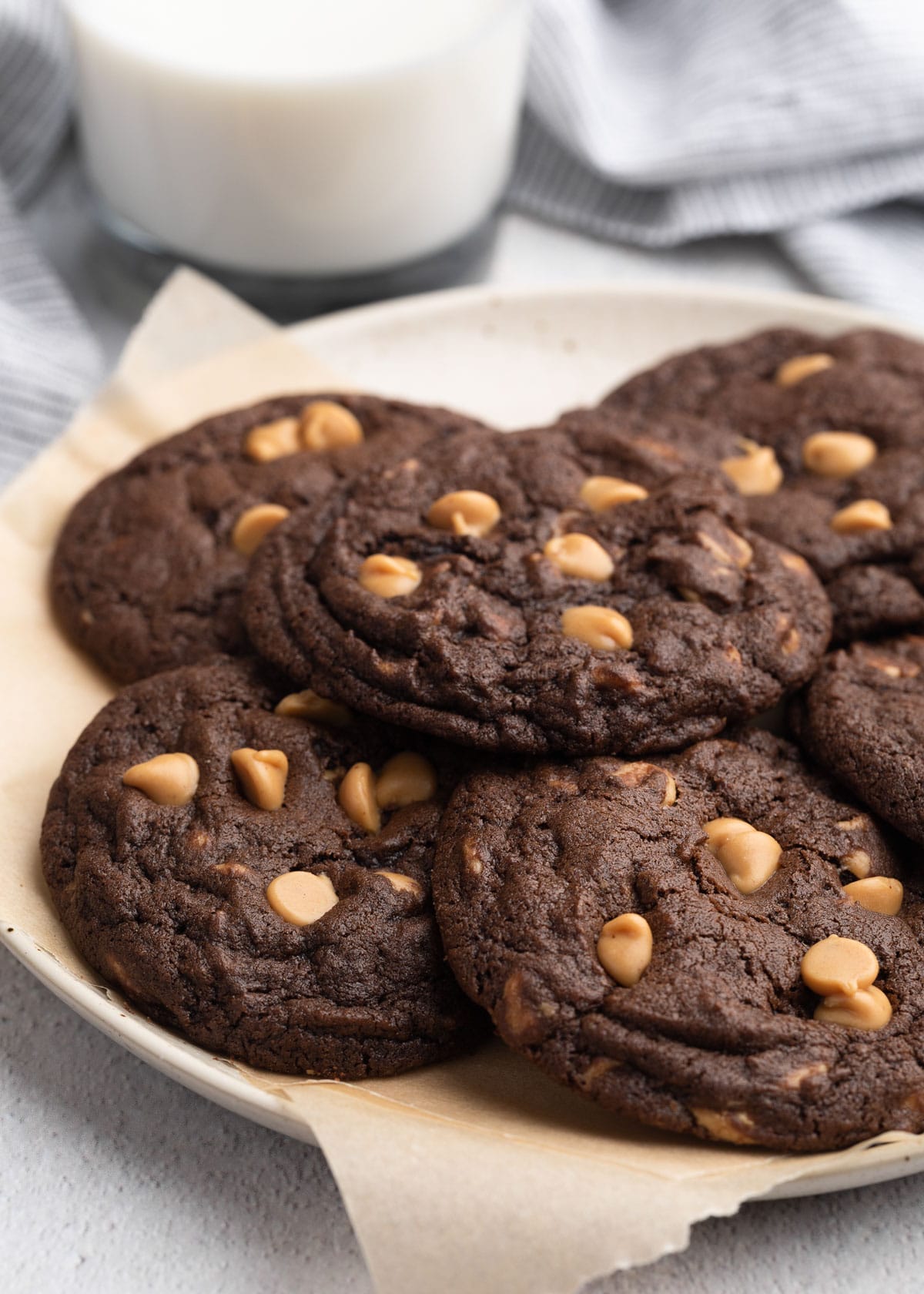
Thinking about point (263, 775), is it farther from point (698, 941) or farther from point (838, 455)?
point (838, 455)

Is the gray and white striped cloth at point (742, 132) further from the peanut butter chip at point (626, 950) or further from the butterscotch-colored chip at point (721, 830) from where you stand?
the peanut butter chip at point (626, 950)

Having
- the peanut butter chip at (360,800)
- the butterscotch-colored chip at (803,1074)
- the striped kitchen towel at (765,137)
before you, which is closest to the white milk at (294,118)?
the striped kitchen towel at (765,137)

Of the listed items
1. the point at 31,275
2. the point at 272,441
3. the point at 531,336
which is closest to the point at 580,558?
the point at 272,441

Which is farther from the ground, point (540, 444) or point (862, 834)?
point (540, 444)

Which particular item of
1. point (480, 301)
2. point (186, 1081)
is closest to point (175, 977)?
point (186, 1081)

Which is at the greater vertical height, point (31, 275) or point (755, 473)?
point (755, 473)

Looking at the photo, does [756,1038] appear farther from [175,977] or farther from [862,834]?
[175,977]

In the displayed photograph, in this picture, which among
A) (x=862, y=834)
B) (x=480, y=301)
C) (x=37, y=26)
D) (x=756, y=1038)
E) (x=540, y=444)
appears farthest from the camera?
(x=37, y=26)
